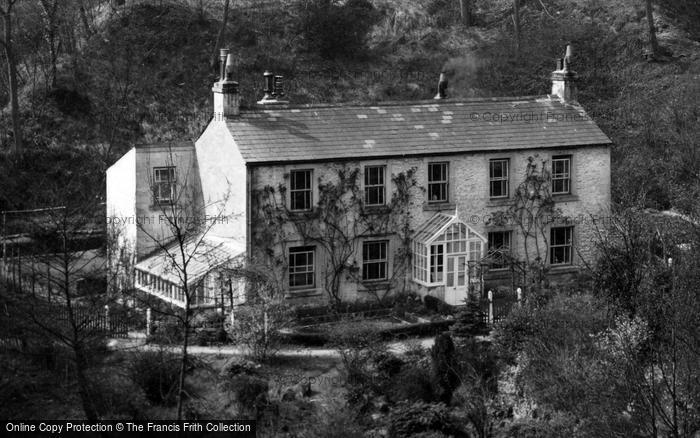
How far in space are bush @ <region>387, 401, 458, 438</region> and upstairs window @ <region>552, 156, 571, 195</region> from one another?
1135 cm

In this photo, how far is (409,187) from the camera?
129 feet

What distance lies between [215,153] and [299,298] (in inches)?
188

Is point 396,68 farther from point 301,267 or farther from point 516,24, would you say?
point 301,267

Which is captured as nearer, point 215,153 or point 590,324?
point 590,324

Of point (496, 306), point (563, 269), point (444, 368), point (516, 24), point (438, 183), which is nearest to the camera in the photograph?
point (444, 368)

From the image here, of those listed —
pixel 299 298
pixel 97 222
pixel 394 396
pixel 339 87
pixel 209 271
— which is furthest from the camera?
pixel 339 87

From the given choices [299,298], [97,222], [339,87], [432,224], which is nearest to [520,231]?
[432,224]

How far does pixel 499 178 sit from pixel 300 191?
609 centimetres

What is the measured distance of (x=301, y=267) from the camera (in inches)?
1517

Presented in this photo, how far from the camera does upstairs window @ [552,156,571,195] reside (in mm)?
40906

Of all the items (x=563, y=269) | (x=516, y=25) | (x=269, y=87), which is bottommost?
(x=563, y=269)

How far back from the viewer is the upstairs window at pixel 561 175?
40.9m

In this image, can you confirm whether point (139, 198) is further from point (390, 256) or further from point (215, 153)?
point (390, 256)

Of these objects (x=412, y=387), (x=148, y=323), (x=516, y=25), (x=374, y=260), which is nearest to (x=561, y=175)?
(x=374, y=260)
